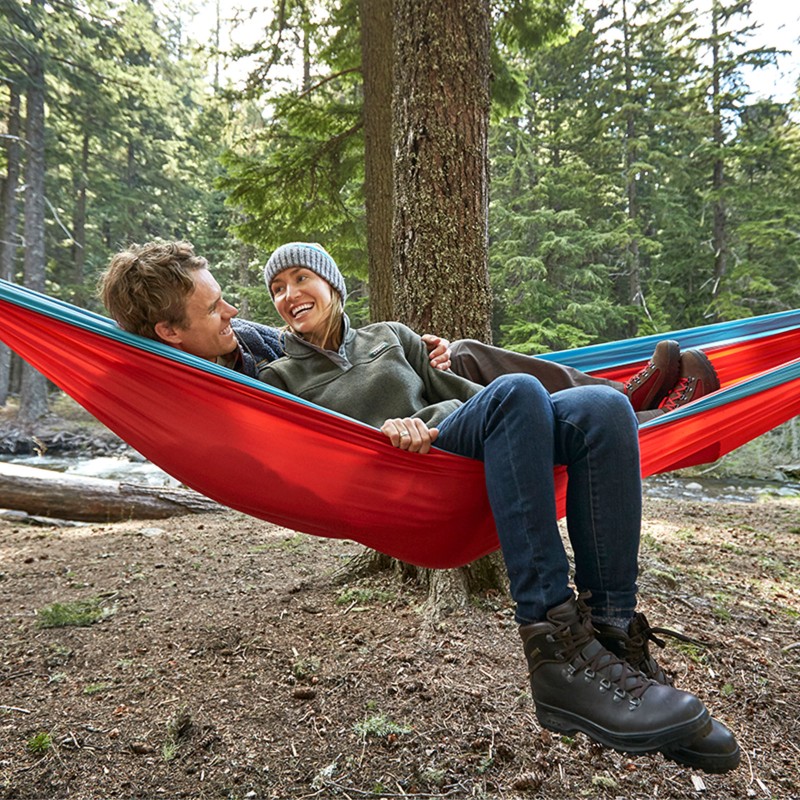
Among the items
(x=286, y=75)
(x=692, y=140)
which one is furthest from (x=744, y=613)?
(x=692, y=140)

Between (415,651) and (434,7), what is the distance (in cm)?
213

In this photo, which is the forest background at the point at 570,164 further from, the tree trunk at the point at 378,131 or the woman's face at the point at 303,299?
the woman's face at the point at 303,299

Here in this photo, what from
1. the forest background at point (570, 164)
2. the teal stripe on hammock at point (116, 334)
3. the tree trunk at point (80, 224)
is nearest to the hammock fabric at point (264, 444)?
the teal stripe on hammock at point (116, 334)

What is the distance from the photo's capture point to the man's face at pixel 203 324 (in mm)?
1477

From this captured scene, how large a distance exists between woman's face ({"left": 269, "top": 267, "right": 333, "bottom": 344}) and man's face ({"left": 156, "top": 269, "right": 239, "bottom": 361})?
0.44 feet

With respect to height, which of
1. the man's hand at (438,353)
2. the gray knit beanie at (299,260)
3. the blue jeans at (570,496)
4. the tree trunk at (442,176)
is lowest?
the blue jeans at (570,496)

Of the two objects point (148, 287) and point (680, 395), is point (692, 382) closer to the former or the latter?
point (680, 395)

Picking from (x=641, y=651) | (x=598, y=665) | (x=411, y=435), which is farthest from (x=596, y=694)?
(x=411, y=435)

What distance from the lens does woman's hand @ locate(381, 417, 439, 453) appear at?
1292 millimetres

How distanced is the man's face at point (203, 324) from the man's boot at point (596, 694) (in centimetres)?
97

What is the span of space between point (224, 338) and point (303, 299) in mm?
226

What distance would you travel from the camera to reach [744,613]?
2.31 metres

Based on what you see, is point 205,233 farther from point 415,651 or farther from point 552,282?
point 415,651

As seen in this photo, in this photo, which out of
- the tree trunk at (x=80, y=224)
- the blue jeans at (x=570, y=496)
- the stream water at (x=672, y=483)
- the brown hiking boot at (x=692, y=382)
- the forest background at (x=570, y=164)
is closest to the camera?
the blue jeans at (x=570, y=496)
